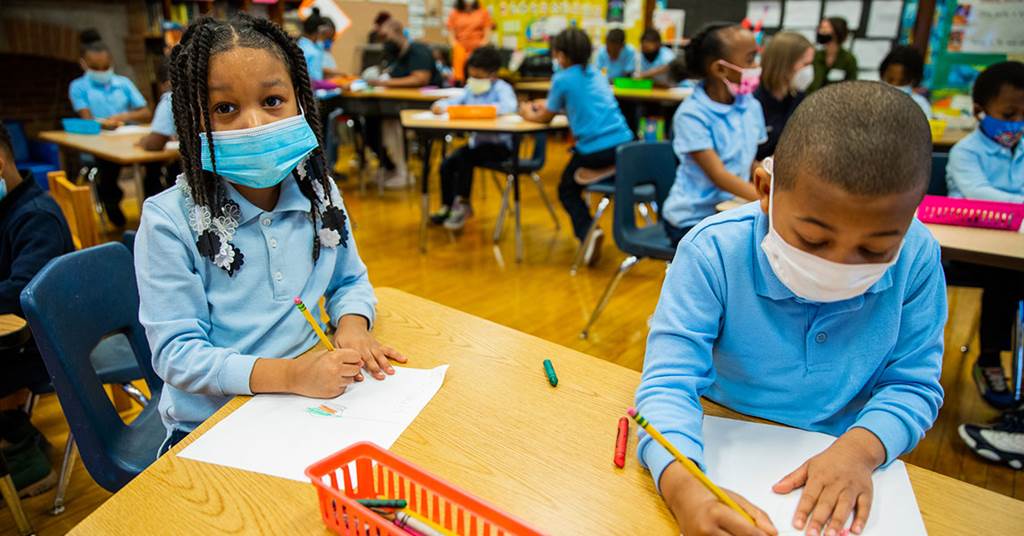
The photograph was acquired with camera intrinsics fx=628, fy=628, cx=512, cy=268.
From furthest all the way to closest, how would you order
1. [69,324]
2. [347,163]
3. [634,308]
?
[347,163] → [634,308] → [69,324]

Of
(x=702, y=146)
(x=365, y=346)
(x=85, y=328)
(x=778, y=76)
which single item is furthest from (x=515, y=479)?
(x=778, y=76)

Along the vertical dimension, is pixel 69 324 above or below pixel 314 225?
below

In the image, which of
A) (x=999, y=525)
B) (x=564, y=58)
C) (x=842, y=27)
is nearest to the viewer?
(x=999, y=525)

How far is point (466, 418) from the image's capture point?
847 millimetres

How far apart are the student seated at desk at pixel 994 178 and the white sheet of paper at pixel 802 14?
407cm

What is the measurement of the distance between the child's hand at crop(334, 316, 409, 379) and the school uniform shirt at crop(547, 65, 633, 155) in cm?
270

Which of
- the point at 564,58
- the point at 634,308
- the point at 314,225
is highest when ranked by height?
the point at 564,58

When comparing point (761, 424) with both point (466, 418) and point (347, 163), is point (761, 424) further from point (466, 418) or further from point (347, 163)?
point (347, 163)

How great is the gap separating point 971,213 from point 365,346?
5.68 feet

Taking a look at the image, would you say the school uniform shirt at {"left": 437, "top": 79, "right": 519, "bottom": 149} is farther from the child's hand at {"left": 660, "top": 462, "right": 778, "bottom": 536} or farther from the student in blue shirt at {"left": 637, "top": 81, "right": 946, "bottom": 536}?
the child's hand at {"left": 660, "top": 462, "right": 778, "bottom": 536}

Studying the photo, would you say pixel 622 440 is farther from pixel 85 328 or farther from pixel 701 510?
pixel 85 328

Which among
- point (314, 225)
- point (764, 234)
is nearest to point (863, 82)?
point (764, 234)

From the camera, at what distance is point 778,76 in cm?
317

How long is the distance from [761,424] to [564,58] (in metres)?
3.23
